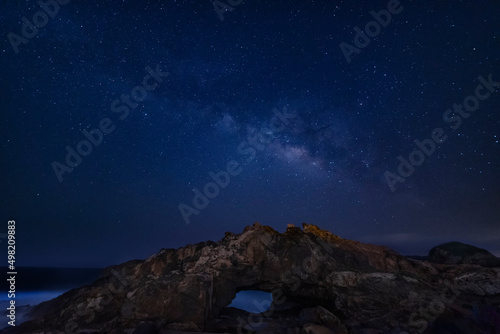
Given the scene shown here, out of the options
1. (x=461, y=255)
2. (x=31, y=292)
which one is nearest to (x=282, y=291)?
(x=461, y=255)

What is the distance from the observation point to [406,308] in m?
11.9

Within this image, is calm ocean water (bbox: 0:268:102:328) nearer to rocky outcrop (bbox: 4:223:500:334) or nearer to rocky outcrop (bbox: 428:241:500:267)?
rocky outcrop (bbox: 4:223:500:334)

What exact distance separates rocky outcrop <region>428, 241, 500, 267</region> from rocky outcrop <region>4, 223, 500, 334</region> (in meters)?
3.17

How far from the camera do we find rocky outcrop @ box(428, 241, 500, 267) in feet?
50.6

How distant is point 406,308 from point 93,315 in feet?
52.5

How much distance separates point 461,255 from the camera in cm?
1677

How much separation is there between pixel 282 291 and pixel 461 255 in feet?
41.5

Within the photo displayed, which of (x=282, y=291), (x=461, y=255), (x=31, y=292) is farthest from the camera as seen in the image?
(x=31, y=292)

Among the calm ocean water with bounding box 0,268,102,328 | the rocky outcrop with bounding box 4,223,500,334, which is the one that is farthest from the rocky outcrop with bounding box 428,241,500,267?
the calm ocean water with bounding box 0,268,102,328

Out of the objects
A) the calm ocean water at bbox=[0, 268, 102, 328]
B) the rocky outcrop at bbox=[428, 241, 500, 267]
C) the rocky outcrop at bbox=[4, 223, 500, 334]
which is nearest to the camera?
the rocky outcrop at bbox=[4, 223, 500, 334]

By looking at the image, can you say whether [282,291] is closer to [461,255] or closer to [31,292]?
[461,255]

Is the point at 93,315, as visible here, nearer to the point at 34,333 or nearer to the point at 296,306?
the point at 34,333

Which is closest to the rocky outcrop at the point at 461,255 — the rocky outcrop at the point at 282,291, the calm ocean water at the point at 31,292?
the rocky outcrop at the point at 282,291

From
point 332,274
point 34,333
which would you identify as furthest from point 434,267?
point 34,333
